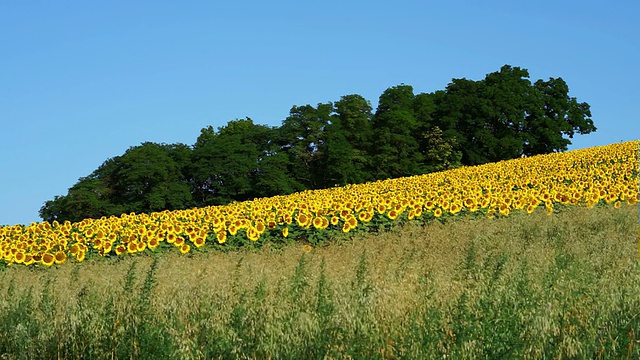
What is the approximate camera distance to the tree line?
48.3m

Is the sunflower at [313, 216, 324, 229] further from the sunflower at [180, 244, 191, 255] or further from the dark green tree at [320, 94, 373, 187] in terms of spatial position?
the dark green tree at [320, 94, 373, 187]

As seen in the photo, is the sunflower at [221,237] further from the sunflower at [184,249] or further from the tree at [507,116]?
the tree at [507,116]

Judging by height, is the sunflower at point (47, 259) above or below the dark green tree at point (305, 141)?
below

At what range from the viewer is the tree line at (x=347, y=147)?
48312 mm

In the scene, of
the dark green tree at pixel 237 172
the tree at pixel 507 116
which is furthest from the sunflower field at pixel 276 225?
the tree at pixel 507 116

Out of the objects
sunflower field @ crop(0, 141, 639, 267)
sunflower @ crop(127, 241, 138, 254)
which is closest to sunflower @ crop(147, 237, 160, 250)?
sunflower field @ crop(0, 141, 639, 267)

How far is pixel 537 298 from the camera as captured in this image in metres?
5.90

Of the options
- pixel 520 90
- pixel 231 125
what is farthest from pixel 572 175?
pixel 231 125

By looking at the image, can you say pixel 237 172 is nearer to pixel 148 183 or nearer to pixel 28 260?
pixel 148 183

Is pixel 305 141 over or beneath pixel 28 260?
over

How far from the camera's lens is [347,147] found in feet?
172

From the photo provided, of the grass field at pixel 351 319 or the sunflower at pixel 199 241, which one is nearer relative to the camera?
the grass field at pixel 351 319

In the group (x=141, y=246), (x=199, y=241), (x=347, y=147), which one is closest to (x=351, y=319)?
(x=199, y=241)

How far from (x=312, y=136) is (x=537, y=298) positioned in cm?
4833
